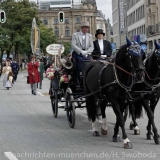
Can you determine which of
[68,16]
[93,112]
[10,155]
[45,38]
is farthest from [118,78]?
[68,16]

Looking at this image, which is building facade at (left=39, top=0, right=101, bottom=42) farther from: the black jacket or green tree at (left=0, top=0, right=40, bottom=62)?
the black jacket

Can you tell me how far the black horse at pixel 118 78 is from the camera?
10055mm

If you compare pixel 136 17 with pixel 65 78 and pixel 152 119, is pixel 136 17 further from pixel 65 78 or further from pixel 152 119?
pixel 152 119

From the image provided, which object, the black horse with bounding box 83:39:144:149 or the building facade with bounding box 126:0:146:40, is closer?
the black horse with bounding box 83:39:144:149

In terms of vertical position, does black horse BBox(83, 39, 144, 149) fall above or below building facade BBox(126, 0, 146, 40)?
below

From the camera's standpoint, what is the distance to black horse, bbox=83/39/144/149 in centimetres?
1005

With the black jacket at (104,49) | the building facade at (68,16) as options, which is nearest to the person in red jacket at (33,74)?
the black jacket at (104,49)

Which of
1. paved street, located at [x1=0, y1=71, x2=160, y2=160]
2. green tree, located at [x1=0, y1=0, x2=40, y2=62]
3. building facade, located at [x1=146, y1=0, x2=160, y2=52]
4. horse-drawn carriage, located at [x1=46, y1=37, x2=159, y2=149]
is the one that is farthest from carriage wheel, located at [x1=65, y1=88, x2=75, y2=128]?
green tree, located at [x1=0, y1=0, x2=40, y2=62]

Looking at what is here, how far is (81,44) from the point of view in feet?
45.4

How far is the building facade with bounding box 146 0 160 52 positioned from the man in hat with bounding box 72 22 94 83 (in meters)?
45.4

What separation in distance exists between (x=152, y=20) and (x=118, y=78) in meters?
54.9

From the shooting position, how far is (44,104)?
68.0ft

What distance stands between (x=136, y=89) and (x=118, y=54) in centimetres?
84

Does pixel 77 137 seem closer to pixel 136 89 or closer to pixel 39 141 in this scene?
pixel 39 141
